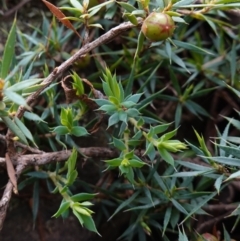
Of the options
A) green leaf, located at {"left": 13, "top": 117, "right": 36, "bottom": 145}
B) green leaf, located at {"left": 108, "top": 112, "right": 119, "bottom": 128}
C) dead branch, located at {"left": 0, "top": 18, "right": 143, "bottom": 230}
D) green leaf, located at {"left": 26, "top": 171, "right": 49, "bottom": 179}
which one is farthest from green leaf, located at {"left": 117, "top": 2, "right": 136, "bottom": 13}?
green leaf, located at {"left": 26, "top": 171, "right": 49, "bottom": 179}

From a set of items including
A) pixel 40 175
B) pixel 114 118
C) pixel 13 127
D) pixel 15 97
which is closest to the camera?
pixel 15 97

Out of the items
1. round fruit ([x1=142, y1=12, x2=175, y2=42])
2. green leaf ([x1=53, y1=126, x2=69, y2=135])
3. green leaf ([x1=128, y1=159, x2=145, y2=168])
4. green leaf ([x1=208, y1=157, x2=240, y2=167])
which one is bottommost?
green leaf ([x1=208, y1=157, x2=240, y2=167])

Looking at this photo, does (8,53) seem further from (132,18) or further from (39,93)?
(132,18)

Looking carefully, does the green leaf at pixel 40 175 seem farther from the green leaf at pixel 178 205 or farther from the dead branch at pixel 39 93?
the green leaf at pixel 178 205

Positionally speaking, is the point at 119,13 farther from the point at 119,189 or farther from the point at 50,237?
the point at 50,237

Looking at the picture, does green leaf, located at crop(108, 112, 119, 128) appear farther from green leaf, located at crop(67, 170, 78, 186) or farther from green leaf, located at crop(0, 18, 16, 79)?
green leaf, located at crop(0, 18, 16, 79)

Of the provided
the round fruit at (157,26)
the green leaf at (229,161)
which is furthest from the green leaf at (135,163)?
the round fruit at (157,26)

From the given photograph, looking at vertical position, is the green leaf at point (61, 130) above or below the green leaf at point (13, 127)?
below

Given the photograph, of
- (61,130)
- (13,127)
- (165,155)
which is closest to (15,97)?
(13,127)

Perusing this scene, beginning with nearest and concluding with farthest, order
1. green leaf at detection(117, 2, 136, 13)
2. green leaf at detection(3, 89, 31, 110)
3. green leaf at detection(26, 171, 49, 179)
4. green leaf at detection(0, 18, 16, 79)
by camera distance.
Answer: green leaf at detection(3, 89, 31, 110)
green leaf at detection(0, 18, 16, 79)
green leaf at detection(117, 2, 136, 13)
green leaf at detection(26, 171, 49, 179)
